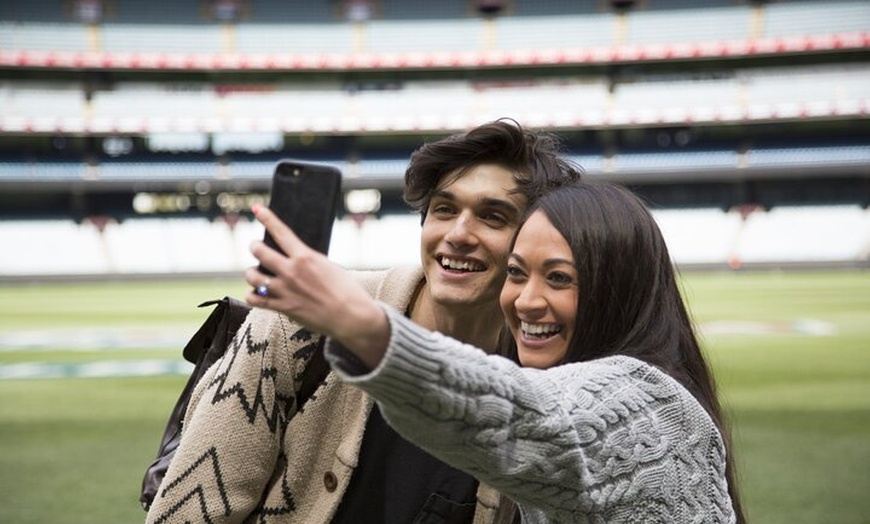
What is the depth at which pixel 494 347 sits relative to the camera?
278 centimetres

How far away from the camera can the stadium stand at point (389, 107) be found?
3070 centimetres

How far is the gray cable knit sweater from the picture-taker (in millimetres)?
1248

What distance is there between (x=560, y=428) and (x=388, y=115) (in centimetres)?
3274

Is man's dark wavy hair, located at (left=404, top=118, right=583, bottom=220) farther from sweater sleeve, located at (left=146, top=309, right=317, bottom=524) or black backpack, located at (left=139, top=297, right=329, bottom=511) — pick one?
sweater sleeve, located at (left=146, top=309, right=317, bottom=524)

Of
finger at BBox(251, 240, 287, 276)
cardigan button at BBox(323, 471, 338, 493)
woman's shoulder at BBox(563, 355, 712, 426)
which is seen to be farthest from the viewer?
cardigan button at BBox(323, 471, 338, 493)

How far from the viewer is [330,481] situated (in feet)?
7.23

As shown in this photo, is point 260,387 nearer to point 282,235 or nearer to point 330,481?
point 330,481

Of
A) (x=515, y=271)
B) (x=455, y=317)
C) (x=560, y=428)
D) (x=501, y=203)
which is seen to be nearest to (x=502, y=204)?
(x=501, y=203)

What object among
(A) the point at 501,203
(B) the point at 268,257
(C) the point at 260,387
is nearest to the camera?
(B) the point at 268,257

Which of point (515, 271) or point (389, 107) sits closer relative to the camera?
point (515, 271)

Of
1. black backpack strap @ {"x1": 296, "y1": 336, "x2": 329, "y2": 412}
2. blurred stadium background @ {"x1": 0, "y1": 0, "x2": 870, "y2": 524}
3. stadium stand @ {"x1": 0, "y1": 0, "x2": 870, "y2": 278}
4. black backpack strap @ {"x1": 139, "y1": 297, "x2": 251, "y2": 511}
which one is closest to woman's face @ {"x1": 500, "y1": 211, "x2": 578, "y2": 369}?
black backpack strap @ {"x1": 296, "y1": 336, "x2": 329, "y2": 412}

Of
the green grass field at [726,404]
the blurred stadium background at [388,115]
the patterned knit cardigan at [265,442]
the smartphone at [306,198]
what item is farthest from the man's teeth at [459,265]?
the blurred stadium background at [388,115]

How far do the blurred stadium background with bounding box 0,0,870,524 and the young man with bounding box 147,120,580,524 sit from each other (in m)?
23.3

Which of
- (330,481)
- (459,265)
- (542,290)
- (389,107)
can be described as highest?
(542,290)
